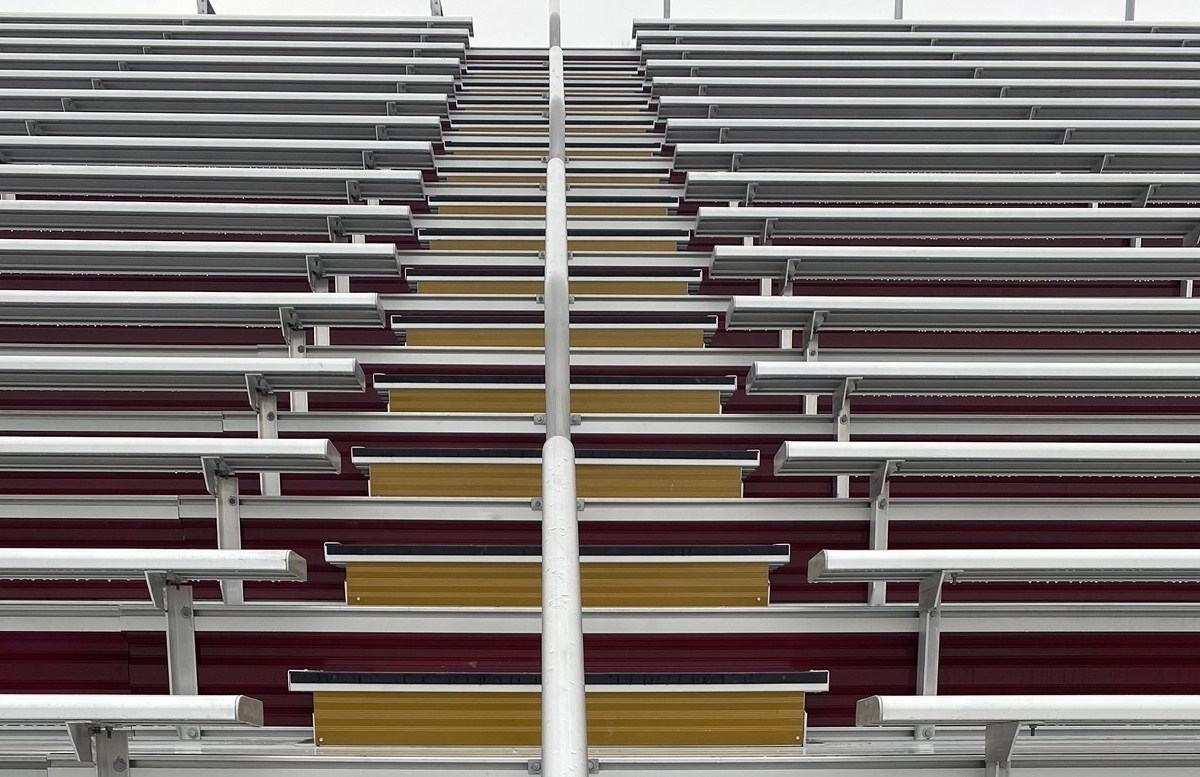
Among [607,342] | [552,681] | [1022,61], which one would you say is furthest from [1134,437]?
[1022,61]

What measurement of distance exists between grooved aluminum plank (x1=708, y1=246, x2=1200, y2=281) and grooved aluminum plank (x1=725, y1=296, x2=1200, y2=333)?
0.62ft

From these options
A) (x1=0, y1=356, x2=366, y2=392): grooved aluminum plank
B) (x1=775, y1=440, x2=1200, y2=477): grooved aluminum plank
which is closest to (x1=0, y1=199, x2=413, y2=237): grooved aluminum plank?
(x1=0, y1=356, x2=366, y2=392): grooved aluminum plank

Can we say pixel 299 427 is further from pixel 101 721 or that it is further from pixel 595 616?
pixel 101 721

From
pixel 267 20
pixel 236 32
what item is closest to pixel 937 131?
pixel 236 32

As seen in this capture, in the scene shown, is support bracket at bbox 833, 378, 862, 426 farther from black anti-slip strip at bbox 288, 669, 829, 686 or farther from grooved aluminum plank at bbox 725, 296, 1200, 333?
black anti-slip strip at bbox 288, 669, 829, 686

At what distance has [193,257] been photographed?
231cm

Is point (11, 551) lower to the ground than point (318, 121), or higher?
lower

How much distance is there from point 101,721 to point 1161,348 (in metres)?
2.47

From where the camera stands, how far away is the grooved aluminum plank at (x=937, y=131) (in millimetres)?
3467

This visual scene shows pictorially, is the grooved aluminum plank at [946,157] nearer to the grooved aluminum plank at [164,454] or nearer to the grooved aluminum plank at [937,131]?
the grooved aluminum plank at [937,131]

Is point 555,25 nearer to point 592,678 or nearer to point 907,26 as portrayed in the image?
point 907,26

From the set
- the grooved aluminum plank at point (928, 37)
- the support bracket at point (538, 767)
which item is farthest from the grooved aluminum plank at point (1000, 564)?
the grooved aluminum plank at point (928, 37)

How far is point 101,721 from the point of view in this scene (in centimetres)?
104

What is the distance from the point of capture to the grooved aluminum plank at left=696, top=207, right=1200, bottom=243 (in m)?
2.58
